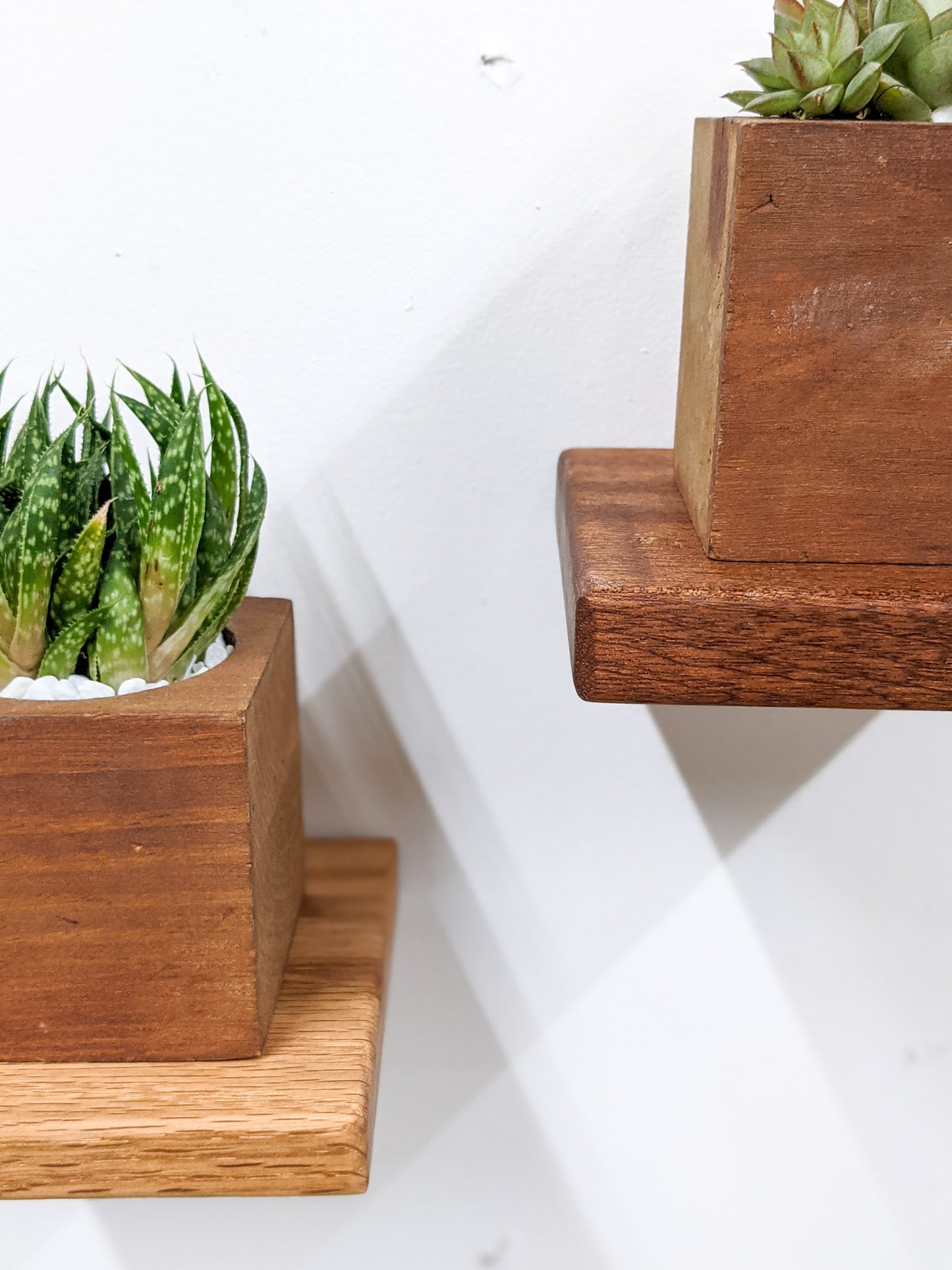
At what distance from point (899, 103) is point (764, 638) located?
0.62 feet

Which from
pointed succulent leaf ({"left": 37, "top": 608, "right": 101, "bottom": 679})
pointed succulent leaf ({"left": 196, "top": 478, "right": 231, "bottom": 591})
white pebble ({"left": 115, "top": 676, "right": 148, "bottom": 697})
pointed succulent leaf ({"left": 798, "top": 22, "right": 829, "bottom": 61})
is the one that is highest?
pointed succulent leaf ({"left": 798, "top": 22, "right": 829, "bottom": 61})

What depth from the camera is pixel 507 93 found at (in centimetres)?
51

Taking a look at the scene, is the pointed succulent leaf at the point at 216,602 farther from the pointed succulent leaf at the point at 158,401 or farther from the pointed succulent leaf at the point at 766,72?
the pointed succulent leaf at the point at 766,72

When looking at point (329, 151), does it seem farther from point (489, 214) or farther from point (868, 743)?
point (868, 743)

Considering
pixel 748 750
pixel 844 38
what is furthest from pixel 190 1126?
pixel 844 38

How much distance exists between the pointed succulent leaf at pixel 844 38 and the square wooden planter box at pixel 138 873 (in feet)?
1.02

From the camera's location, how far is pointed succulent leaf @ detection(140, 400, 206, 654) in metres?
0.40

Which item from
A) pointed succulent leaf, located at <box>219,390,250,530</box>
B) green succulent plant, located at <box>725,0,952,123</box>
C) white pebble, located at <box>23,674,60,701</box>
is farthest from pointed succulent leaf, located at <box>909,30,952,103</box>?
white pebble, located at <box>23,674,60,701</box>

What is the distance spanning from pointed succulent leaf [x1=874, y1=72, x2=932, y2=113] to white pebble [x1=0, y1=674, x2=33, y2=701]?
0.38 meters

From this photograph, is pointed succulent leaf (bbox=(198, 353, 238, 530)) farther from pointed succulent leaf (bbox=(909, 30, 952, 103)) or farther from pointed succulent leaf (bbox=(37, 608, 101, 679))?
pointed succulent leaf (bbox=(909, 30, 952, 103))

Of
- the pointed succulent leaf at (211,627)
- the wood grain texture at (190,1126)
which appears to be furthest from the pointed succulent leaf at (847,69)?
the wood grain texture at (190,1126)

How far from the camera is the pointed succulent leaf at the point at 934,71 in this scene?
367mm

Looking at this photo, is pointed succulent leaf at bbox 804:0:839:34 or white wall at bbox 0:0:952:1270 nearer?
pointed succulent leaf at bbox 804:0:839:34

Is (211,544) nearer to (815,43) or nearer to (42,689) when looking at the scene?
(42,689)
